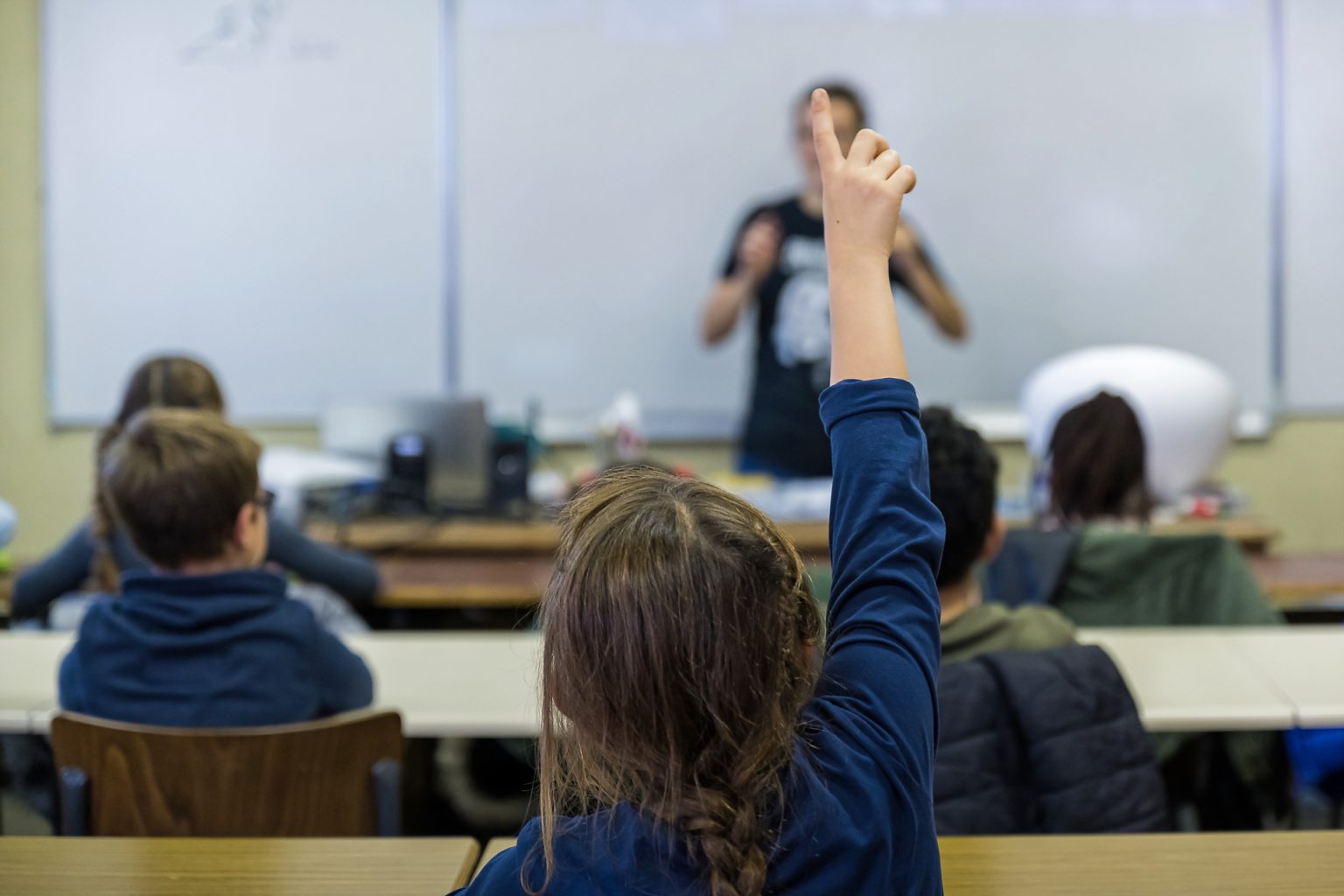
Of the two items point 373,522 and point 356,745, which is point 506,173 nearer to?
point 373,522

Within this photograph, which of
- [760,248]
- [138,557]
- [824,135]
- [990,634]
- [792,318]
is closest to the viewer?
[824,135]

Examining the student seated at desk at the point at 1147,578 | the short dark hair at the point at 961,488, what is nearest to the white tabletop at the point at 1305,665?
the student seated at desk at the point at 1147,578

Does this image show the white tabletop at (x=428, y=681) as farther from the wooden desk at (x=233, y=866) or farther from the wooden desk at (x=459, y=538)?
the wooden desk at (x=459, y=538)

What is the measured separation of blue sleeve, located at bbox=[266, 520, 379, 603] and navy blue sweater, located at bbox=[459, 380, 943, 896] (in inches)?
56.4

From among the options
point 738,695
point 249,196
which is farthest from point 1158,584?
point 249,196

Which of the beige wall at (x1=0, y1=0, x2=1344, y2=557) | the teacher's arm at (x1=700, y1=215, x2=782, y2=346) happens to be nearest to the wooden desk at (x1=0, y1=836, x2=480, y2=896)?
the teacher's arm at (x1=700, y1=215, x2=782, y2=346)

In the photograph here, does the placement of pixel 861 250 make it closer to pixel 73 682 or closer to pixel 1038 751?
pixel 1038 751

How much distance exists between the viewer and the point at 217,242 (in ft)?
12.8

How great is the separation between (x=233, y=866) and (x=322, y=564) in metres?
1.20

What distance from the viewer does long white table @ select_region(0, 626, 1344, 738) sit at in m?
1.49

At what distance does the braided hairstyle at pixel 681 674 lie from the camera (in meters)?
Answer: 0.70

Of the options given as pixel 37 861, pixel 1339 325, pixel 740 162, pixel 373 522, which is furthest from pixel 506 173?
pixel 37 861

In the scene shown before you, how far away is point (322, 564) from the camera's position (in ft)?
7.04

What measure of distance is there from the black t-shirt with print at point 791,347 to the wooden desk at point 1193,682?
1535mm
